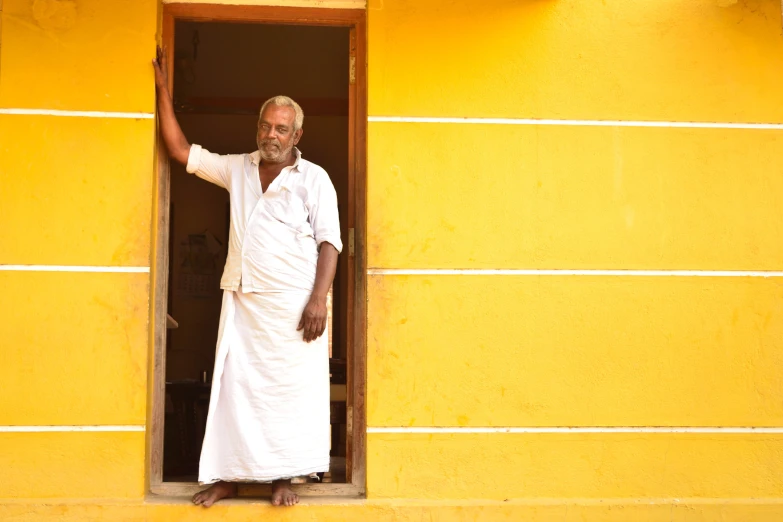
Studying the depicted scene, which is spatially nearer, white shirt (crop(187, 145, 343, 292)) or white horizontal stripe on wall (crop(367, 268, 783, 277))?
white shirt (crop(187, 145, 343, 292))

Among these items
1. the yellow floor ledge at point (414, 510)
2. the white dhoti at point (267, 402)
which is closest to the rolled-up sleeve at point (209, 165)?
the white dhoti at point (267, 402)

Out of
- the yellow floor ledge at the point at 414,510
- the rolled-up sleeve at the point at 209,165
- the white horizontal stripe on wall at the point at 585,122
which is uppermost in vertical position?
the white horizontal stripe on wall at the point at 585,122

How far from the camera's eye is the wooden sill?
13.6 ft

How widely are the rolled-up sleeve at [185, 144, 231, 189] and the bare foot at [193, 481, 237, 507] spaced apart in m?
1.41

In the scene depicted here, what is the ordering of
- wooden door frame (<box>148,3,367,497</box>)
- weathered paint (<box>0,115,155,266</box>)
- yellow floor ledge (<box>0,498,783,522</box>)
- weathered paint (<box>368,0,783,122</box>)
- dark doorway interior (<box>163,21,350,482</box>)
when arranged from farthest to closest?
dark doorway interior (<box>163,21,350,482</box>), weathered paint (<box>368,0,783,122</box>), wooden door frame (<box>148,3,367,497</box>), weathered paint (<box>0,115,155,266</box>), yellow floor ledge (<box>0,498,783,522</box>)

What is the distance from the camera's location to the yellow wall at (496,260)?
13.3 ft

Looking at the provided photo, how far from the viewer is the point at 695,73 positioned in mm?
4414

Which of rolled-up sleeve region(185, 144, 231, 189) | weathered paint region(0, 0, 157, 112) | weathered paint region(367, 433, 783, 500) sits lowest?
weathered paint region(367, 433, 783, 500)

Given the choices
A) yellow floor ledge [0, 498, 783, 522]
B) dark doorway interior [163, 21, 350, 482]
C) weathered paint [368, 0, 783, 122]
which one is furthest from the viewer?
dark doorway interior [163, 21, 350, 482]

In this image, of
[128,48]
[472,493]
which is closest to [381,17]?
[128,48]

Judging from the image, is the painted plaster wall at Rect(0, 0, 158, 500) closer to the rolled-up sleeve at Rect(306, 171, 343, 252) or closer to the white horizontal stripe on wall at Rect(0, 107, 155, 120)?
the white horizontal stripe on wall at Rect(0, 107, 155, 120)

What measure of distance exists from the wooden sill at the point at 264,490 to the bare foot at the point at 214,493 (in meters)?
0.06

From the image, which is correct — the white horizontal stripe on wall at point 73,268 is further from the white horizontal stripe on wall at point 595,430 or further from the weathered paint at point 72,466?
the white horizontal stripe on wall at point 595,430

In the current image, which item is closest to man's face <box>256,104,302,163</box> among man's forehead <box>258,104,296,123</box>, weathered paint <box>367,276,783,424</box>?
man's forehead <box>258,104,296,123</box>
